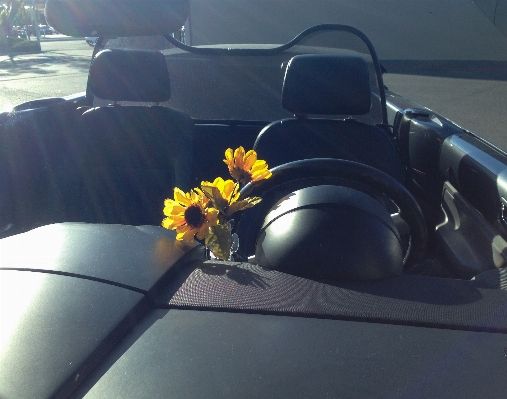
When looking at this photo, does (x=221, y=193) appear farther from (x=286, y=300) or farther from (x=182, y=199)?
(x=286, y=300)

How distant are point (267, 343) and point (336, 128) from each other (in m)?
2.12

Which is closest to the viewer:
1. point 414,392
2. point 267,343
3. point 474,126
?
point 414,392

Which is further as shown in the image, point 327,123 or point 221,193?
point 327,123

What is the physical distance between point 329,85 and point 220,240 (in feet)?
4.92

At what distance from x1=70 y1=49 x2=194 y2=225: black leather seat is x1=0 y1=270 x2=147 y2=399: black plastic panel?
1939 millimetres

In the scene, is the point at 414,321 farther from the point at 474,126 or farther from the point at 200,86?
the point at 474,126

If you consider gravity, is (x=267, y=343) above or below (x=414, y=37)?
above

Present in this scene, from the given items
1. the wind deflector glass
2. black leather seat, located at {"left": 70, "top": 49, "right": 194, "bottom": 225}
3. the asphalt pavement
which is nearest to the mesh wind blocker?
black leather seat, located at {"left": 70, "top": 49, "right": 194, "bottom": 225}

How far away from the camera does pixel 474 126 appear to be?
9297 millimetres

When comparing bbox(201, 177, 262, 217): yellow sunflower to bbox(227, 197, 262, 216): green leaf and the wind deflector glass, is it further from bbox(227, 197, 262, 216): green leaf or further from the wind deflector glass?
the wind deflector glass

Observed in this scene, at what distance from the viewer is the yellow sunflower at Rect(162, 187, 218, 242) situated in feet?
4.52

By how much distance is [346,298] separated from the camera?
117 cm

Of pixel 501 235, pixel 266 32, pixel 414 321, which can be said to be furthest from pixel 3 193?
pixel 266 32

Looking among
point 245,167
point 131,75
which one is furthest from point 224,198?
point 131,75
